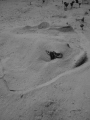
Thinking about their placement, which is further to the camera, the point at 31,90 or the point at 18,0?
the point at 18,0

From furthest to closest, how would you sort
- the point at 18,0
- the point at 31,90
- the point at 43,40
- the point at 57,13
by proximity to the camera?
the point at 18,0 → the point at 57,13 → the point at 43,40 → the point at 31,90

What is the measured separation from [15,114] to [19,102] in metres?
0.21

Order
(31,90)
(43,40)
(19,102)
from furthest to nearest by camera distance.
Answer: (43,40) < (31,90) < (19,102)

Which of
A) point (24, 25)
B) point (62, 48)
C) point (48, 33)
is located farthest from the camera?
point (24, 25)

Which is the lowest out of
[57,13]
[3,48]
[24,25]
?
[3,48]

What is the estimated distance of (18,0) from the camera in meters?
6.43

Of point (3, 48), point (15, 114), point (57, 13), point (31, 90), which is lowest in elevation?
point (15, 114)

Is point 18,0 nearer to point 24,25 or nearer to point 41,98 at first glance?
point 24,25

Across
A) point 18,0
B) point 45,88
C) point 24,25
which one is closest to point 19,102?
point 45,88

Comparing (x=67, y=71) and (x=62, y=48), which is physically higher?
(x=62, y=48)

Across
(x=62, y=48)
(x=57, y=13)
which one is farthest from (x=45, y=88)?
(x=57, y=13)

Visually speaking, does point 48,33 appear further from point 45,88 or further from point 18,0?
point 18,0

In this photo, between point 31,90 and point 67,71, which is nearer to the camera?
point 31,90

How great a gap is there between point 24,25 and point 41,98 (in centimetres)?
307
